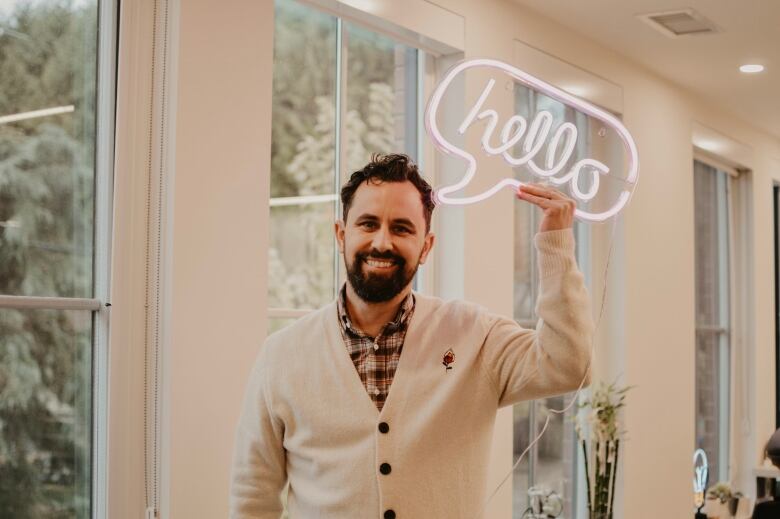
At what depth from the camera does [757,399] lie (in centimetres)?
729

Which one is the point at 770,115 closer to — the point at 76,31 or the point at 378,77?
the point at 378,77

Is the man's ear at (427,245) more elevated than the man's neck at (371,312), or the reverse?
the man's ear at (427,245)

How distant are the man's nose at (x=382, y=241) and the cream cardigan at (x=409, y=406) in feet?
0.59

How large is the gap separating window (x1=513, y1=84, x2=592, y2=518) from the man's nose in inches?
100.0

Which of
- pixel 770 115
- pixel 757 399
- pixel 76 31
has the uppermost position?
pixel 770 115

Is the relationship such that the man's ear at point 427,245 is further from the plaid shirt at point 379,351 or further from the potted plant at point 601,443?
the potted plant at point 601,443

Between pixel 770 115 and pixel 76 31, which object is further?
pixel 770 115

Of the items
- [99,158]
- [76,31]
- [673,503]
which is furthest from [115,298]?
[673,503]

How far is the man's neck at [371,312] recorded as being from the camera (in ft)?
6.97

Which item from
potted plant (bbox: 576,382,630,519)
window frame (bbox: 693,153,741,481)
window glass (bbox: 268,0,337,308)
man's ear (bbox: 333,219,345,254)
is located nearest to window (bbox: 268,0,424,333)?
window glass (bbox: 268,0,337,308)

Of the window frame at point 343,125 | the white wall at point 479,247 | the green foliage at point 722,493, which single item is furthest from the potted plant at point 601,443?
the green foliage at point 722,493

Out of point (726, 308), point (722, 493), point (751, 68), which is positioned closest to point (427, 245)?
point (751, 68)

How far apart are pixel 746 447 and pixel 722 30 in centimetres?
347

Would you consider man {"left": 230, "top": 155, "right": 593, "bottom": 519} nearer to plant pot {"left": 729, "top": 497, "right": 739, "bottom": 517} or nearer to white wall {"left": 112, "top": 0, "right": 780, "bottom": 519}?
white wall {"left": 112, "top": 0, "right": 780, "bottom": 519}
